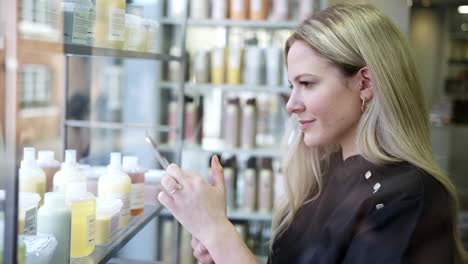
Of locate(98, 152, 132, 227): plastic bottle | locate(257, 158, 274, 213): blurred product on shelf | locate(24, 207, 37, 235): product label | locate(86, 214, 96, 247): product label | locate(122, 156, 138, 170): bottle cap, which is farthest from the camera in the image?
locate(257, 158, 274, 213): blurred product on shelf

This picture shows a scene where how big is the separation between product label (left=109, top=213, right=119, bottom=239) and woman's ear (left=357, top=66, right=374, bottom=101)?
668 mm

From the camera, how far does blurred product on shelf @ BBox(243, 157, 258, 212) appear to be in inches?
125

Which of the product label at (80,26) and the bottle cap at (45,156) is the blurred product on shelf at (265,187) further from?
the product label at (80,26)

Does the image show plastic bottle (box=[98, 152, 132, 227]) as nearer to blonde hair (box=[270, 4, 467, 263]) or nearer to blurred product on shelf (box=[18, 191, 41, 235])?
blurred product on shelf (box=[18, 191, 41, 235])

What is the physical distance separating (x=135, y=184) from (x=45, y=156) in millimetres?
257

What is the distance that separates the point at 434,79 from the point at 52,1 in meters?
3.55

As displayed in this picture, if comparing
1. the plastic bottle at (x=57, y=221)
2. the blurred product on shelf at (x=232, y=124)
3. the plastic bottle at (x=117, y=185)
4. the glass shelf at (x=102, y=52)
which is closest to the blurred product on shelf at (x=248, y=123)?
the blurred product on shelf at (x=232, y=124)

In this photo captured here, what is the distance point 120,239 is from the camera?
1.29m

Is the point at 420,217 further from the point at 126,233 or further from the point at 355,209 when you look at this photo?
the point at 126,233

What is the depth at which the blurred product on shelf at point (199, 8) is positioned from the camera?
3.12 metres

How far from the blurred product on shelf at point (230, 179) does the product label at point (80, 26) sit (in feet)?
7.00

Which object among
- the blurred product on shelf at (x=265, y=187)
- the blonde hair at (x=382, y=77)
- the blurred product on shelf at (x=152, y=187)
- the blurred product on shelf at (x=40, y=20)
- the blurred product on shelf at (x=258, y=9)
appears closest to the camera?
the blurred product on shelf at (x=40, y=20)

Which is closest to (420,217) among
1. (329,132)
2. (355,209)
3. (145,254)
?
(355,209)

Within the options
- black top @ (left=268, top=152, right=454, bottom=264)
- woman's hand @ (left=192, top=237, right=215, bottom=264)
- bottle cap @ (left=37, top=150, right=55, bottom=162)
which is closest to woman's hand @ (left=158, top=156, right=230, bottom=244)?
woman's hand @ (left=192, top=237, right=215, bottom=264)
